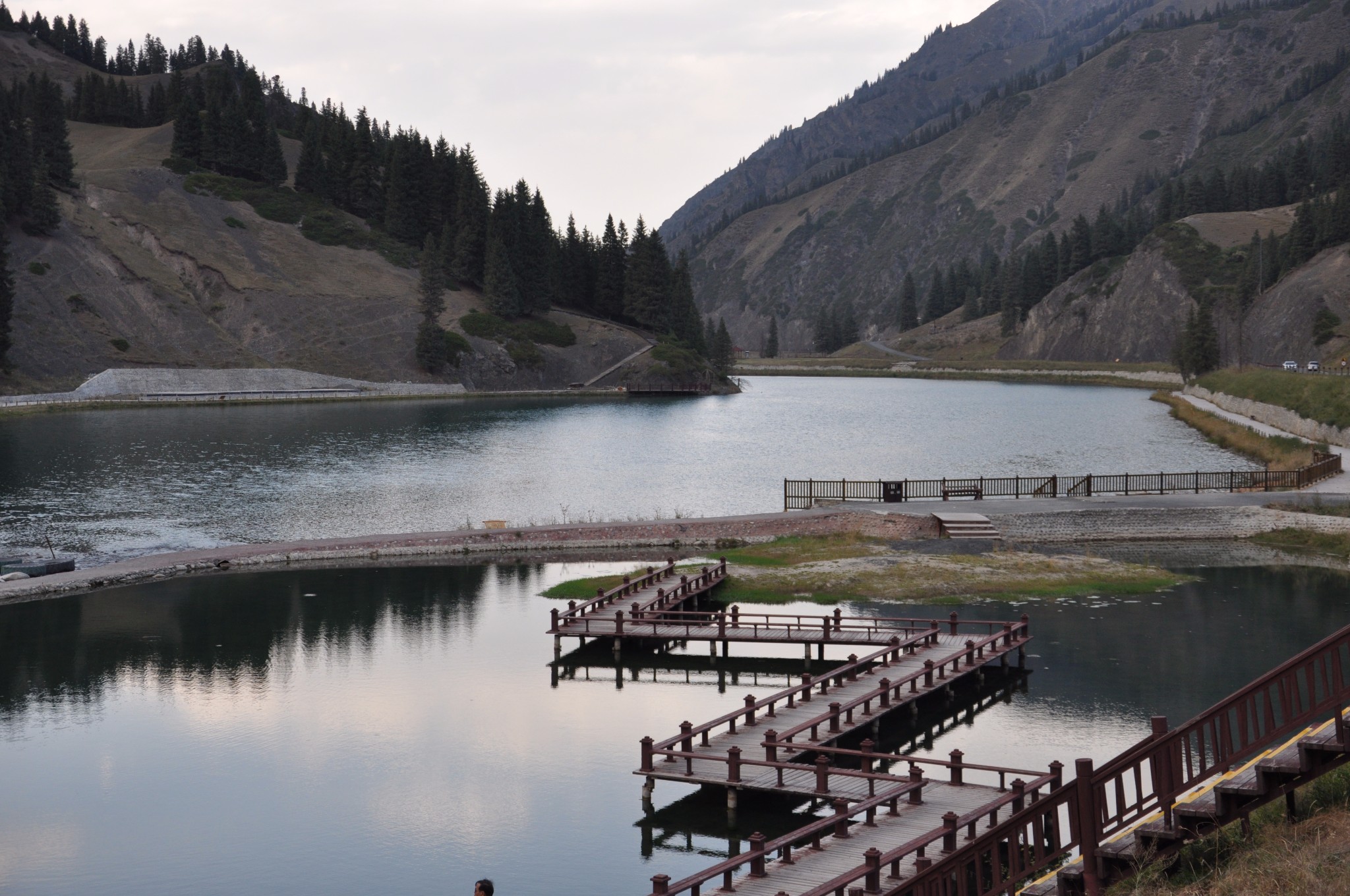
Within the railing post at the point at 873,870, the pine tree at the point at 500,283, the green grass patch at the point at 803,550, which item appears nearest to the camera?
the railing post at the point at 873,870

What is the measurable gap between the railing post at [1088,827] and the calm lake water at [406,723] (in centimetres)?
826

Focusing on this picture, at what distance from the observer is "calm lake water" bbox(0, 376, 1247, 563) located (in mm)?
66688

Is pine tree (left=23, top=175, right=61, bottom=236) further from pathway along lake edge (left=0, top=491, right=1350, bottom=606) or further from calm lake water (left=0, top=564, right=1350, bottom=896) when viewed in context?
calm lake water (left=0, top=564, right=1350, bottom=896)

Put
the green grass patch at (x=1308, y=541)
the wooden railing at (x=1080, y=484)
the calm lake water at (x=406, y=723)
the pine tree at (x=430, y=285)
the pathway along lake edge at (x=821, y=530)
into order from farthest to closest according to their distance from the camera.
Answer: the pine tree at (x=430, y=285) < the wooden railing at (x=1080, y=484) < the pathway along lake edge at (x=821, y=530) < the green grass patch at (x=1308, y=541) < the calm lake water at (x=406, y=723)

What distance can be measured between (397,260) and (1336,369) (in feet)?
441

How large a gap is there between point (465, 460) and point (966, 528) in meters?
50.3

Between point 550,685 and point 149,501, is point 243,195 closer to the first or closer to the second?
point 149,501

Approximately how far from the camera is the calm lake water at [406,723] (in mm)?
22703

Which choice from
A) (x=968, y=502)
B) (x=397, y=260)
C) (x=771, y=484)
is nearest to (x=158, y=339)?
(x=397, y=260)

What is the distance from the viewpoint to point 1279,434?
88938mm

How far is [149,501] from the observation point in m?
71.9

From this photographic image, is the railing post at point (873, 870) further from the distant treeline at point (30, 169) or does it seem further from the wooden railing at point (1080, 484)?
the distant treeline at point (30, 169)

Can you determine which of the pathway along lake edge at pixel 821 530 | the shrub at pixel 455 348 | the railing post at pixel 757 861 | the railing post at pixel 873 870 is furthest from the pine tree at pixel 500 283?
the railing post at pixel 873 870

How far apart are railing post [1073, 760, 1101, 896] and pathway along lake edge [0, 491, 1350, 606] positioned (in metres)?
37.9
